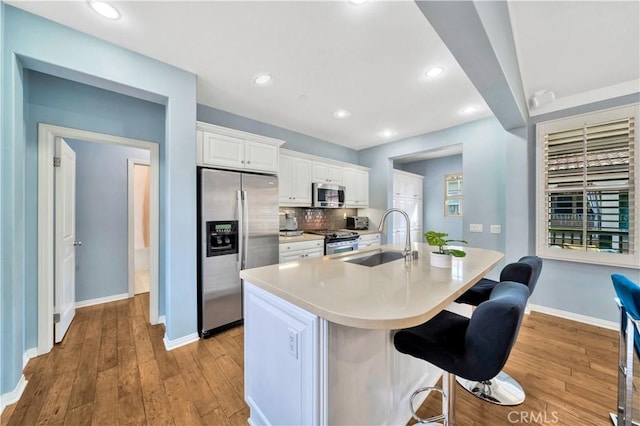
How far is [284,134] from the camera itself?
4055 millimetres

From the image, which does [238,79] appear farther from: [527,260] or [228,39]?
[527,260]

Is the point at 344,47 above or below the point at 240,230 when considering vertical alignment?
above

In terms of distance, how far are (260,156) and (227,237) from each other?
1078mm

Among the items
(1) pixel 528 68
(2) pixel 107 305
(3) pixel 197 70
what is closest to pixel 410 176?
(1) pixel 528 68

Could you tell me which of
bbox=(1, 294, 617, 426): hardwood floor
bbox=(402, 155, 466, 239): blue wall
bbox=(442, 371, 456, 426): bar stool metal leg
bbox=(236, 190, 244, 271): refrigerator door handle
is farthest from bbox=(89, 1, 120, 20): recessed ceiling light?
bbox=(402, 155, 466, 239): blue wall

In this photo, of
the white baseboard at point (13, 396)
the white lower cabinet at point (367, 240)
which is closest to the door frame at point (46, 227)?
the white baseboard at point (13, 396)

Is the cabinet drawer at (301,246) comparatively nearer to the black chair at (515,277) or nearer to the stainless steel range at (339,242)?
the stainless steel range at (339,242)

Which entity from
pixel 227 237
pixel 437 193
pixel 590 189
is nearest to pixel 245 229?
pixel 227 237

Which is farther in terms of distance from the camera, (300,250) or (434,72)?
(300,250)

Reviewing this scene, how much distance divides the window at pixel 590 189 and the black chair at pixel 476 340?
2.58 m

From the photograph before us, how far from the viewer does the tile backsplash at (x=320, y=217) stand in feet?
14.3

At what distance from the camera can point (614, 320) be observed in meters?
2.62

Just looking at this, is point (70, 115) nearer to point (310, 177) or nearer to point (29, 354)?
point (29, 354)

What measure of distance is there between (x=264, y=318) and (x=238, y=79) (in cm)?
238
